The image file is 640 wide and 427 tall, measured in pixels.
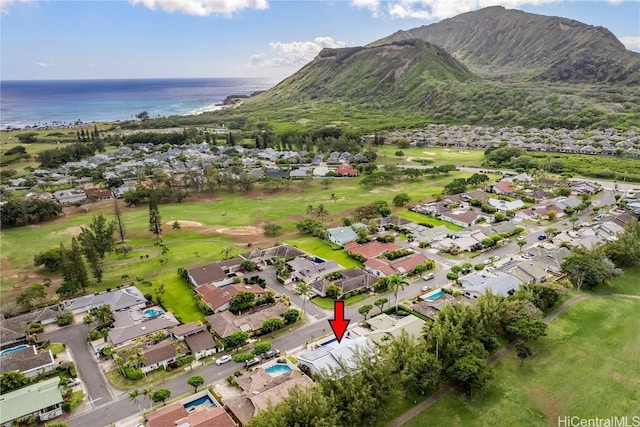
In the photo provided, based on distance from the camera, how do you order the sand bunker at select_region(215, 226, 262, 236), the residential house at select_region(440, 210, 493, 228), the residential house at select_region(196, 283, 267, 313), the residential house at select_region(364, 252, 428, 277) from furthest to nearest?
the residential house at select_region(440, 210, 493, 228) < the sand bunker at select_region(215, 226, 262, 236) < the residential house at select_region(364, 252, 428, 277) < the residential house at select_region(196, 283, 267, 313)

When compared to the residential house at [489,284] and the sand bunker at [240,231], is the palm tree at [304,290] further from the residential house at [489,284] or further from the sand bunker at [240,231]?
the sand bunker at [240,231]

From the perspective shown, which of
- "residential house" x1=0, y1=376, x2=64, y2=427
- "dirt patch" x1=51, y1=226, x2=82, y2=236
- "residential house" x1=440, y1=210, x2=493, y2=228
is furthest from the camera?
"residential house" x1=440, y1=210, x2=493, y2=228

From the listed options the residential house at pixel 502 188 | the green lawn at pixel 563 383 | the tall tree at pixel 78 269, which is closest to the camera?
the green lawn at pixel 563 383

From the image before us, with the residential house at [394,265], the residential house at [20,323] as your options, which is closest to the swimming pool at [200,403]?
the residential house at [20,323]

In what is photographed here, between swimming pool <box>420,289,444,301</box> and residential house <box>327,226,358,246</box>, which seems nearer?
swimming pool <box>420,289,444,301</box>

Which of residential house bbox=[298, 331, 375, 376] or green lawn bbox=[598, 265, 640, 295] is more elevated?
residential house bbox=[298, 331, 375, 376]

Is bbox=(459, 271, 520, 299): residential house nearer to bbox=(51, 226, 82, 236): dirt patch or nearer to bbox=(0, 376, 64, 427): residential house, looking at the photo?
bbox=(0, 376, 64, 427): residential house

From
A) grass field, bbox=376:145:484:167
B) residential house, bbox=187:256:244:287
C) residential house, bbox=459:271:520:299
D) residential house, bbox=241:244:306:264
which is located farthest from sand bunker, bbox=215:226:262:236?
grass field, bbox=376:145:484:167
